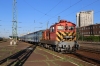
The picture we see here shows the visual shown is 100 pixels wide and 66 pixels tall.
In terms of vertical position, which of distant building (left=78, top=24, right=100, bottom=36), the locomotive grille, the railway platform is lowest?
the railway platform

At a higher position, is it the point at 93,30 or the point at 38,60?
the point at 93,30

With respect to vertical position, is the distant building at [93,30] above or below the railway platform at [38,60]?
above

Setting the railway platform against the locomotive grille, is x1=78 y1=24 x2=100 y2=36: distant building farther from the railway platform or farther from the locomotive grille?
the railway platform

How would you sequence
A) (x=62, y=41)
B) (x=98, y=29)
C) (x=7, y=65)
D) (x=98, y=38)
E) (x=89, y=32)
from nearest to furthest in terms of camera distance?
(x=7, y=65) → (x=62, y=41) → (x=98, y=38) → (x=98, y=29) → (x=89, y=32)

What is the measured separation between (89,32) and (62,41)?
92.2 m

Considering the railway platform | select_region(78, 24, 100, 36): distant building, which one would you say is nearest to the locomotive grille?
the railway platform

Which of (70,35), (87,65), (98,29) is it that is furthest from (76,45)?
(98,29)

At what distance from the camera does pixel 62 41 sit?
19.8m

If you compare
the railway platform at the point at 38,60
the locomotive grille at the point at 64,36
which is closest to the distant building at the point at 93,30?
the locomotive grille at the point at 64,36

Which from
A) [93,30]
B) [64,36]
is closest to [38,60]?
[64,36]

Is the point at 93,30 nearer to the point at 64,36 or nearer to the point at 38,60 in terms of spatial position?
the point at 64,36

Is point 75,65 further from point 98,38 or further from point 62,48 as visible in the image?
point 98,38

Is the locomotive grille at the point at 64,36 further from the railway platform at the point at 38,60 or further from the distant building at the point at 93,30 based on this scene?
the distant building at the point at 93,30

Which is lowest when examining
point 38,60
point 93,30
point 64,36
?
point 38,60
